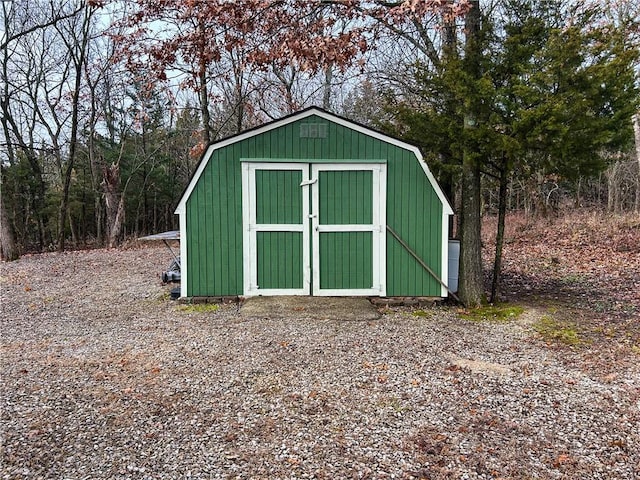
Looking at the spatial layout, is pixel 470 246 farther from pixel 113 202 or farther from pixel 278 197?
pixel 113 202

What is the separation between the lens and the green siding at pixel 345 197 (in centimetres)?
617

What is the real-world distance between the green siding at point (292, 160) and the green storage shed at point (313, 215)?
1 centimetres

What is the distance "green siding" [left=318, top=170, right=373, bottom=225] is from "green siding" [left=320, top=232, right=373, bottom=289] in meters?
0.21

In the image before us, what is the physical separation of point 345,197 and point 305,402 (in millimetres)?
3494

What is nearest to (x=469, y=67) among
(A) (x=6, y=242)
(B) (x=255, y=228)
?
(B) (x=255, y=228)

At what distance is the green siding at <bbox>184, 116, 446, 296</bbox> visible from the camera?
6094 millimetres

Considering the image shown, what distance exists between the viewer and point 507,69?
537 centimetres

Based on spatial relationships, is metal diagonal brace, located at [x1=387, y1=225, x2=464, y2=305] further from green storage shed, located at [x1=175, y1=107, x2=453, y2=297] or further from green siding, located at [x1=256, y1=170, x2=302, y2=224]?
green siding, located at [x1=256, y1=170, x2=302, y2=224]

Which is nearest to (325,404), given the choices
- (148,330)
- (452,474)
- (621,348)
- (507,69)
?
(452,474)

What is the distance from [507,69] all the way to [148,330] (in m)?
5.26

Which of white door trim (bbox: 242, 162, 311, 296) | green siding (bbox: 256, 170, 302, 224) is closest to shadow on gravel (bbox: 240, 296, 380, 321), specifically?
white door trim (bbox: 242, 162, 311, 296)

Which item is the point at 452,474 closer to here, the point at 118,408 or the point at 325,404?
the point at 325,404

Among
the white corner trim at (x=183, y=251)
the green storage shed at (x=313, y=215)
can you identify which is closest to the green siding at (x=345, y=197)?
the green storage shed at (x=313, y=215)

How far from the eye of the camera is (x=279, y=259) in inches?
245
